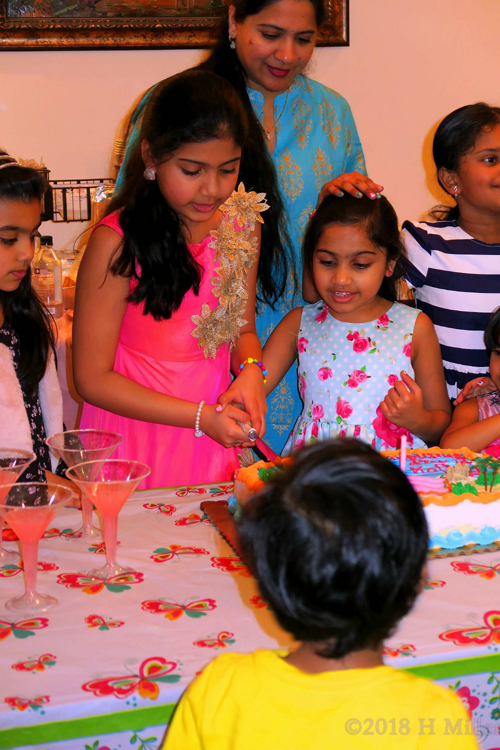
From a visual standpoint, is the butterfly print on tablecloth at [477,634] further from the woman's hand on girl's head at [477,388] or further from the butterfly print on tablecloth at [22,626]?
the woman's hand on girl's head at [477,388]

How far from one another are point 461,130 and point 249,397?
3.11ft

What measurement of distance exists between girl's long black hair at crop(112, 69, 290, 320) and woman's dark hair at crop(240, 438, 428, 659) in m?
1.02

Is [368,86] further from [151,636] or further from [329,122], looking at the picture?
[151,636]

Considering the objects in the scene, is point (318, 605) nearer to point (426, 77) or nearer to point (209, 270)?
point (209, 270)

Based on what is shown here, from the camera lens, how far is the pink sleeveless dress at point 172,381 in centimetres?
184

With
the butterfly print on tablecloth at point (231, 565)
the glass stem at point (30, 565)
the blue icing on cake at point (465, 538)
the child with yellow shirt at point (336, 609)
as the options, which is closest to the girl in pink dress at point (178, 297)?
the butterfly print on tablecloth at point (231, 565)

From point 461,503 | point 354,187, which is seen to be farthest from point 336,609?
point 354,187

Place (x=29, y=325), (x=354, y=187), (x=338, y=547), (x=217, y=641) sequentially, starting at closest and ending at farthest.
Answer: (x=338, y=547) < (x=217, y=641) < (x=29, y=325) < (x=354, y=187)

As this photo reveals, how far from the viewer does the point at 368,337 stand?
1.95 meters

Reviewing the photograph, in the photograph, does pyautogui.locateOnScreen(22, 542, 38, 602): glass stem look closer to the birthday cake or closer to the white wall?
the birthday cake

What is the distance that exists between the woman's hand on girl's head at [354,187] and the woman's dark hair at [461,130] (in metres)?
0.27

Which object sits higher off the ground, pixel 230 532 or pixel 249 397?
pixel 249 397

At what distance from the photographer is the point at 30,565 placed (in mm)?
1106

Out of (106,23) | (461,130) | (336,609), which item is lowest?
(336,609)
